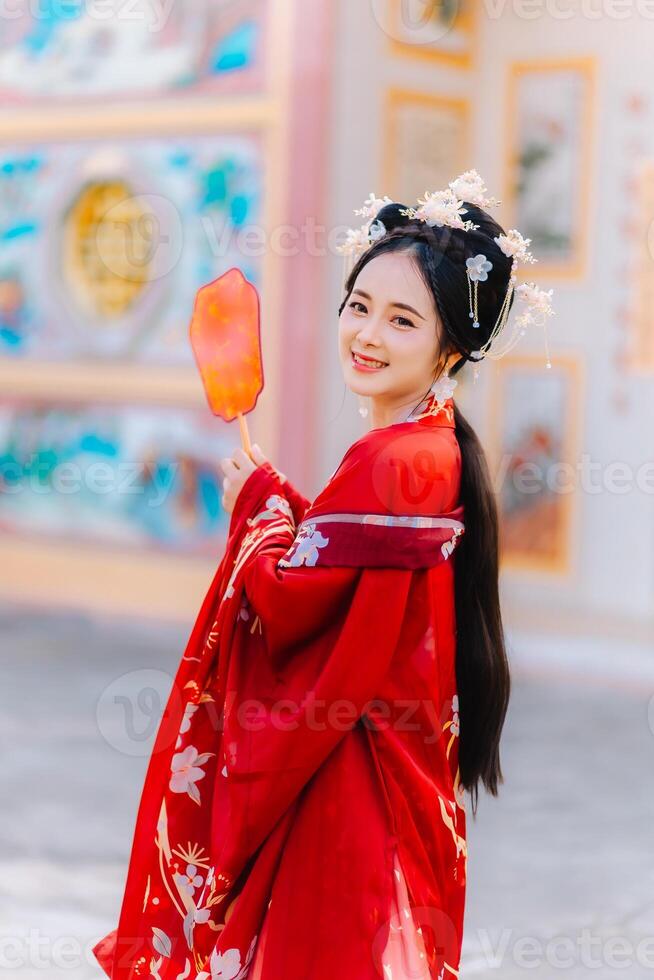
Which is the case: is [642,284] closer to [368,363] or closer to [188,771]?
[368,363]

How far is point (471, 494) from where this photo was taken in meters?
1.82

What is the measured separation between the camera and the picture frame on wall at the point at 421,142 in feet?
17.5

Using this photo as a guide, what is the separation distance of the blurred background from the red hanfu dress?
3009 millimetres

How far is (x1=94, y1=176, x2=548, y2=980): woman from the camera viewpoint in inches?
65.8

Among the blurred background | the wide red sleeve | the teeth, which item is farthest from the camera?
the blurred background

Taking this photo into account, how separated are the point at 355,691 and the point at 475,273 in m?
0.56

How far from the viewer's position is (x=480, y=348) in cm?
180

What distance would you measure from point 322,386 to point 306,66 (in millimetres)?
1230

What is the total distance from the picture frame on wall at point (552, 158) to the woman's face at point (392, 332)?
4.01 meters

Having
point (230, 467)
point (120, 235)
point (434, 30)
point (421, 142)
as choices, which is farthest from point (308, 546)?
point (434, 30)

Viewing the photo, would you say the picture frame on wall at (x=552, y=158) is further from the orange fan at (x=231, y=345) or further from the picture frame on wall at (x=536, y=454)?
the orange fan at (x=231, y=345)

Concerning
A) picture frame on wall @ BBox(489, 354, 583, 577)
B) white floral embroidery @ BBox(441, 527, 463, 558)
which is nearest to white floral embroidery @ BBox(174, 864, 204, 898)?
white floral embroidery @ BBox(441, 527, 463, 558)

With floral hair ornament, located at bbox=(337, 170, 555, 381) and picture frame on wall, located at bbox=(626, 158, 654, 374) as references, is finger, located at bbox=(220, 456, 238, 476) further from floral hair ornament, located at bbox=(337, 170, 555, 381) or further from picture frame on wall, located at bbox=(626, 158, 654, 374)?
picture frame on wall, located at bbox=(626, 158, 654, 374)

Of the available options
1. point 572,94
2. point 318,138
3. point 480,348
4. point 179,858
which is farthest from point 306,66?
point 179,858
